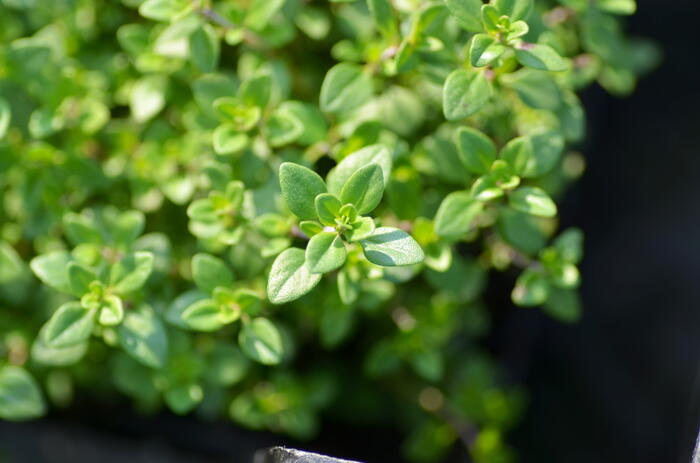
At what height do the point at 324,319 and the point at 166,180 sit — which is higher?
the point at 166,180

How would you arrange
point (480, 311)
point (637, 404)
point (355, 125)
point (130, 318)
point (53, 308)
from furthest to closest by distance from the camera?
1. point (637, 404)
2. point (480, 311)
3. point (53, 308)
4. point (355, 125)
5. point (130, 318)

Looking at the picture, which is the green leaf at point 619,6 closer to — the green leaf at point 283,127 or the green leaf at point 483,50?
the green leaf at point 483,50

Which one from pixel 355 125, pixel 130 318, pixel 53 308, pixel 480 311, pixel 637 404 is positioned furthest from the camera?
pixel 637 404

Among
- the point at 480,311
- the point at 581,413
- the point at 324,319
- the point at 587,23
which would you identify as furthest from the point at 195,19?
the point at 581,413

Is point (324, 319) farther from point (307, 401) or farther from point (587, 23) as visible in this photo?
point (587, 23)

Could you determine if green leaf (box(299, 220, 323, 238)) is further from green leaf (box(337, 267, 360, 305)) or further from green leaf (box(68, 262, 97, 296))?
green leaf (box(68, 262, 97, 296))

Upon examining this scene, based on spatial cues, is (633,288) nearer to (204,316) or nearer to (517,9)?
(517,9)

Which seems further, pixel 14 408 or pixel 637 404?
pixel 637 404
